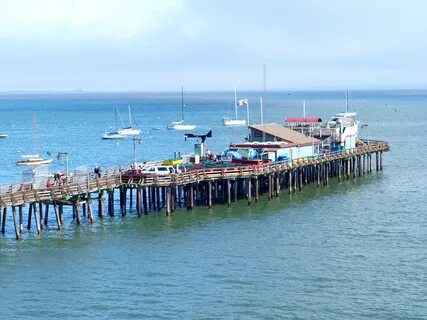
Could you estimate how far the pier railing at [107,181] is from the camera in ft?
165

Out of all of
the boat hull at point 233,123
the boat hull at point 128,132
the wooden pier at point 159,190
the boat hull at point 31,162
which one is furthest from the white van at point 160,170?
the boat hull at point 233,123

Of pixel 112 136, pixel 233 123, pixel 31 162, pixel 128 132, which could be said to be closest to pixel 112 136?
pixel 112 136

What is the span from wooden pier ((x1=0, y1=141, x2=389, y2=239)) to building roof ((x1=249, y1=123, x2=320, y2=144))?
2288 mm

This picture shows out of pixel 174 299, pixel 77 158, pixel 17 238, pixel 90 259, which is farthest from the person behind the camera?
pixel 77 158

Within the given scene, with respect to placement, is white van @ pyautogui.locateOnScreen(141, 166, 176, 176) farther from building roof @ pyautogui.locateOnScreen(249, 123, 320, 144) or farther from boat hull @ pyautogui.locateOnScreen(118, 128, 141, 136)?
boat hull @ pyautogui.locateOnScreen(118, 128, 141, 136)

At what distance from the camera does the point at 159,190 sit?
6500 cm

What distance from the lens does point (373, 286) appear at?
1598 inches

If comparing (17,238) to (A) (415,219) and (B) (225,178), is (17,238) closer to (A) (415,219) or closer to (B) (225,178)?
(B) (225,178)

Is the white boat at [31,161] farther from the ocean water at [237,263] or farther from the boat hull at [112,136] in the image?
the boat hull at [112,136]

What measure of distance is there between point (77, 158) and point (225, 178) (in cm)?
5142

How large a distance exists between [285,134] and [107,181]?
24.9 meters

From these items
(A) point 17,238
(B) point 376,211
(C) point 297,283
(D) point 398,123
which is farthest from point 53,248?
(D) point 398,123

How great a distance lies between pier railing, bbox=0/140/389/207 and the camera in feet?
165

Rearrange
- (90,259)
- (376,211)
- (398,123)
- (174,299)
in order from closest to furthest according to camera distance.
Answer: (174,299)
(90,259)
(376,211)
(398,123)
